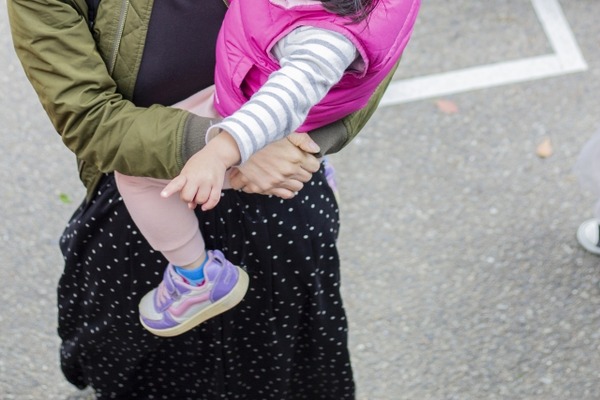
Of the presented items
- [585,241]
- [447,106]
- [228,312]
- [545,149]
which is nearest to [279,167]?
[228,312]

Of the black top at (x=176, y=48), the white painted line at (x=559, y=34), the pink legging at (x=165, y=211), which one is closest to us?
the black top at (x=176, y=48)

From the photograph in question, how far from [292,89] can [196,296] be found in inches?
24.8

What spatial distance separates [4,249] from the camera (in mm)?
3133

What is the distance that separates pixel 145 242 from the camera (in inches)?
80.5

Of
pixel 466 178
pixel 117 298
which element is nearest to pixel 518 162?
pixel 466 178

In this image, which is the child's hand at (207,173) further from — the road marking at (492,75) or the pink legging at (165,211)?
the road marking at (492,75)

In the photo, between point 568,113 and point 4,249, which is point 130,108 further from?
point 568,113

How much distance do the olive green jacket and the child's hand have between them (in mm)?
156

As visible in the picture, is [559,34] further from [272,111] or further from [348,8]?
[272,111]

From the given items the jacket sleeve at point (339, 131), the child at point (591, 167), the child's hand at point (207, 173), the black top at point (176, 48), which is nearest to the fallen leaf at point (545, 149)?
the child at point (591, 167)

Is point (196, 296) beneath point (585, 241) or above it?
above

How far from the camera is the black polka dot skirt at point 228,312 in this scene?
2.02m

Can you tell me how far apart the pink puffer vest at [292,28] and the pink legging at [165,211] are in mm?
90

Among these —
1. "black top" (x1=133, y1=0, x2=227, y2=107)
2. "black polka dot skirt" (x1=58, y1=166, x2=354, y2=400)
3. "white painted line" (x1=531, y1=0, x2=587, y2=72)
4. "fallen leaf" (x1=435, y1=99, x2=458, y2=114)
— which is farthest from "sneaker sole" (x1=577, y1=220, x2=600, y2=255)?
"black top" (x1=133, y1=0, x2=227, y2=107)
